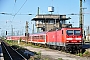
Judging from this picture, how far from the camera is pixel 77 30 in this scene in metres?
26.9

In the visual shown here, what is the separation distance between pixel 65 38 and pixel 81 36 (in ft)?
5.66

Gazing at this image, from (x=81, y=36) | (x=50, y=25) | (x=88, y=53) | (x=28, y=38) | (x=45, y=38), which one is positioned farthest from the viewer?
(x=50, y=25)

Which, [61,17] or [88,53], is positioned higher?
[61,17]

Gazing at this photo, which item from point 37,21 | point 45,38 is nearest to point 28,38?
point 37,21

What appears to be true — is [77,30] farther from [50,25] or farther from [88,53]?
[50,25]

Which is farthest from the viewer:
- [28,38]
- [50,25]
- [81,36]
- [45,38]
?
[50,25]

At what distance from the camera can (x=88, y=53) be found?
24391mm

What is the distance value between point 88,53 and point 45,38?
1837 cm

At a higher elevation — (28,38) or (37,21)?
(37,21)

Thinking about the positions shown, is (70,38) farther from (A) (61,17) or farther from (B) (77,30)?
(A) (61,17)

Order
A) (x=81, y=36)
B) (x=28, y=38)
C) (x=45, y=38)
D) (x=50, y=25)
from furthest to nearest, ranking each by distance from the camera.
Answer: (x=50, y=25), (x=28, y=38), (x=45, y=38), (x=81, y=36)

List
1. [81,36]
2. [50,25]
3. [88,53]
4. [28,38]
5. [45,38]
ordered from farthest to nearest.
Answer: [50,25] → [28,38] → [45,38] → [81,36] → [88,53]

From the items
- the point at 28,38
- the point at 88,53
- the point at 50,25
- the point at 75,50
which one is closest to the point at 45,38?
the point at 75,50

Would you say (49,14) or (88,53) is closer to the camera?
(88,53)
